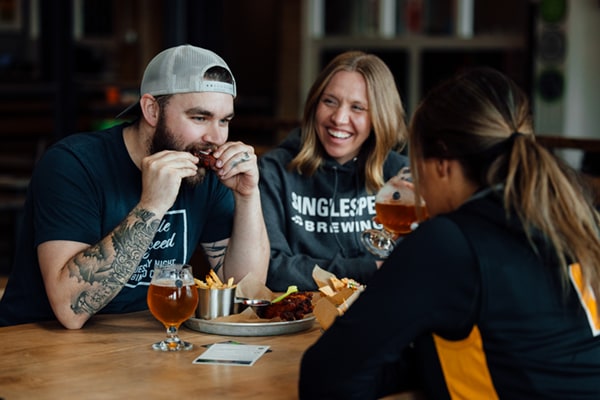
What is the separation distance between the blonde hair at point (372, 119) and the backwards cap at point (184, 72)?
0.80 metres

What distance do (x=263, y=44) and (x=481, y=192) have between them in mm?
9545

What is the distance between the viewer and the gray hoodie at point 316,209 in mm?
3133

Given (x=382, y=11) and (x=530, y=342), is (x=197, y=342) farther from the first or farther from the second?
(x=382, y=11)

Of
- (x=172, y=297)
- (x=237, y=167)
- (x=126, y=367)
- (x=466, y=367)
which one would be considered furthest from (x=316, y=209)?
(x=466, y=367)

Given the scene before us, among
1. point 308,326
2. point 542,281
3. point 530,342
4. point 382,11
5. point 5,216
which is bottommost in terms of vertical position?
point 5,216

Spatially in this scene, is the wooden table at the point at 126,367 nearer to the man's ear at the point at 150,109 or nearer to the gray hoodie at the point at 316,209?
the man's ear at the point at 150,109

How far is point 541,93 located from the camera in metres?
8.55

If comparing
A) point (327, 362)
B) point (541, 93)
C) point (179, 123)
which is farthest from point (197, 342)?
point (541, 93)

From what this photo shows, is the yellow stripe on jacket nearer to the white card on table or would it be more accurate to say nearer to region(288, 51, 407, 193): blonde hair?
the white card on table

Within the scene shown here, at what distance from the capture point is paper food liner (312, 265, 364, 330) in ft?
6.88

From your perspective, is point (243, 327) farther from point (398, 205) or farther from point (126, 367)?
point (398, 205)

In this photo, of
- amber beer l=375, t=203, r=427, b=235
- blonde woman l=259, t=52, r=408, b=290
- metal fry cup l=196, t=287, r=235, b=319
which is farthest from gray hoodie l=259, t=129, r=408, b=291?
metal fry cup l=196, t=287, r=235, b=319

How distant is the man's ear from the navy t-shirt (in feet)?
0.31

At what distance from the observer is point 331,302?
2.18 metres
